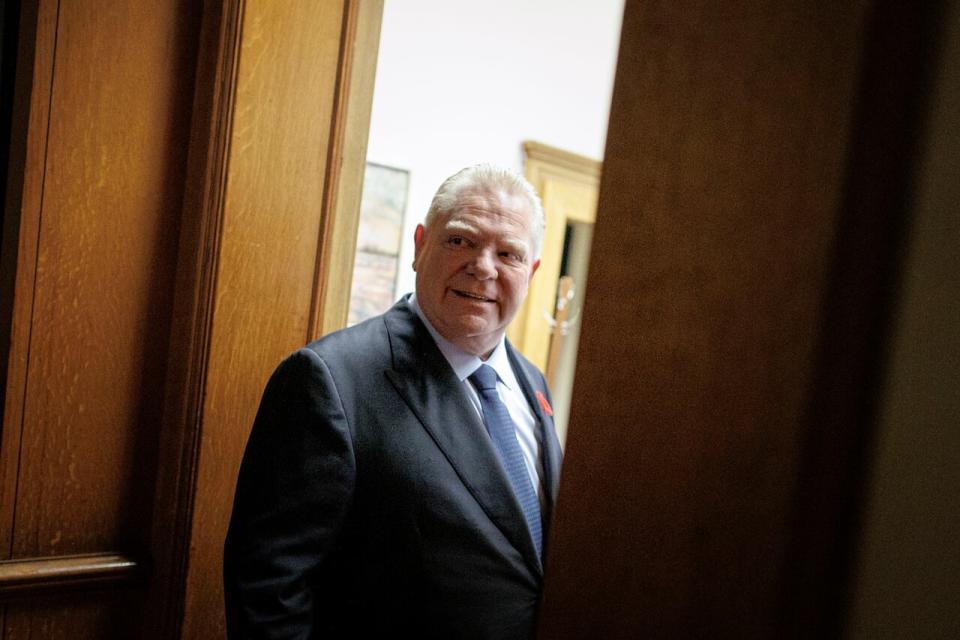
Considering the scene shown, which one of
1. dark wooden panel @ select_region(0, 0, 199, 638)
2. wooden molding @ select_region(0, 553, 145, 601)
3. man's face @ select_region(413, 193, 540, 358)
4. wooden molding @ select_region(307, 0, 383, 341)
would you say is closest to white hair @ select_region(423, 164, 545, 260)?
man's face @ select_region(413, 193, 540, 358)

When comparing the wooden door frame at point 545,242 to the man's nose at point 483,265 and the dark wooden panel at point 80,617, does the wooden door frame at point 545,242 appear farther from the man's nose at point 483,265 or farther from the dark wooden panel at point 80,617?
the dark wooden panel at point 80,617

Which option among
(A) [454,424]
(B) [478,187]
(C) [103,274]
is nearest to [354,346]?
(A) [454,424]

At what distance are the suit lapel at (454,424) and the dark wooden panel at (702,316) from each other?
80cm

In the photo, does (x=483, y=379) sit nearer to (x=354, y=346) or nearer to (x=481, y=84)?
(x=354, y=346)

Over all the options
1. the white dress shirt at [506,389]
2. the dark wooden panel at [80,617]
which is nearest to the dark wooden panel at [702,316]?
the white dress shirt at [506,389]

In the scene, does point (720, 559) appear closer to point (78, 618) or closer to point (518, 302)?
point (518, 302)

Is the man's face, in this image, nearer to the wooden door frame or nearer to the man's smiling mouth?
the man's smiling mouth

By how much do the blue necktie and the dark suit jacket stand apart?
0.32ft

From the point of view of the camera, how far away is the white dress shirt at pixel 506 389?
147cm

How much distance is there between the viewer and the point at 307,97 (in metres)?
1.56

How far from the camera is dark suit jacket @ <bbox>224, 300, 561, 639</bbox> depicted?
1191 mm

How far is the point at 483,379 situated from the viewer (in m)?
1.49

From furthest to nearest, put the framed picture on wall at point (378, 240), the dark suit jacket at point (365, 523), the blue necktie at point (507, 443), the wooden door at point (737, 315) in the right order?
the framed picture on wall at point (378, 240) → the blue necktie at point (507, 443) → the dark suit jacket at point (365, 523) → the wooden door at point (737, 315)

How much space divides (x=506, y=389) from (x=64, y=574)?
39.3 inches
